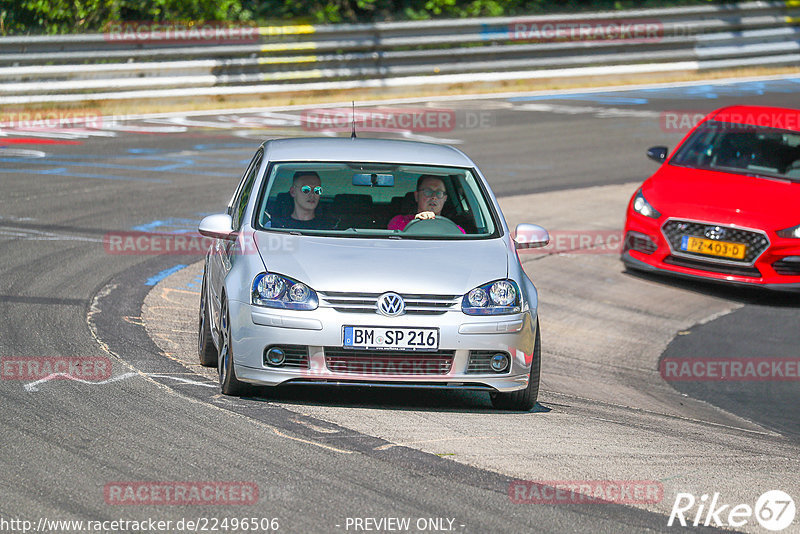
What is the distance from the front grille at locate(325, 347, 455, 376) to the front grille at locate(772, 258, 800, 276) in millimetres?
6101

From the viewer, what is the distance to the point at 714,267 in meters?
12.2

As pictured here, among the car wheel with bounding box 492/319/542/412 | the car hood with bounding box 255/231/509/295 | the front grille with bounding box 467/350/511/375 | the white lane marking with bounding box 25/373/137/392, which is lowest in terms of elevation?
the car wheel with bounding box 492/319/542/412

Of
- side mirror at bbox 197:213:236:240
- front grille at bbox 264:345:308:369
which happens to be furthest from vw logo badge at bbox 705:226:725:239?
front grille at bbox 264:345:308:369

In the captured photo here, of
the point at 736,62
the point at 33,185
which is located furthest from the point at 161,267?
the point at 736,62

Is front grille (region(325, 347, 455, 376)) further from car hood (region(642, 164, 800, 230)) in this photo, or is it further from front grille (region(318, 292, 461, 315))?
car hood (region(642, 164, 800, 230))

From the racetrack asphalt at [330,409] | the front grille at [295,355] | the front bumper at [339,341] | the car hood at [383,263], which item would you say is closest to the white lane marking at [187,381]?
the racetrack asphalt at [330,409]

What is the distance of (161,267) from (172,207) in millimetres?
2797

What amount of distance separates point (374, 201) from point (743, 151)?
22.1 feet

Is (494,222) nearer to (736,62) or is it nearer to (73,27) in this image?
(73,27)

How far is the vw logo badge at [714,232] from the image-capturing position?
12094mm

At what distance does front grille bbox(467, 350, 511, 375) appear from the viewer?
6.99 metres

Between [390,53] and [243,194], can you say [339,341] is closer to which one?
[243,194]

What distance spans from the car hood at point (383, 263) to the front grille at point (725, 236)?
5152mm

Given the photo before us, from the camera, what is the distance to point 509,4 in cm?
3000
